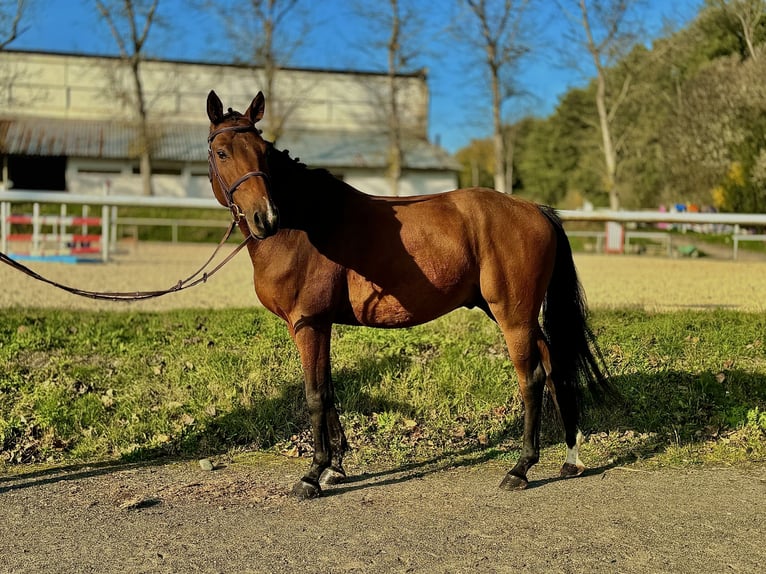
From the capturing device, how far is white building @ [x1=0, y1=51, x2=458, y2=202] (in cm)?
4022

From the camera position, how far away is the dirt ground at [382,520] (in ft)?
10.5

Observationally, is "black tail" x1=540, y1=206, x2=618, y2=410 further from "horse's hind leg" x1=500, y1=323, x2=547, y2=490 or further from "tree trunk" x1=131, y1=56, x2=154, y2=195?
"tree trunk" x1=131, y1=56, x2=154, y2=195

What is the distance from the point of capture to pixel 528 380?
4539 mm

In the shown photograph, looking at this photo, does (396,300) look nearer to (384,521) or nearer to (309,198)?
(309,198)

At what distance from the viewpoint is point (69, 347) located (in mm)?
6418

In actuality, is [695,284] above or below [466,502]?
above

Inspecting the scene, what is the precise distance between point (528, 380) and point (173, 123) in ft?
141

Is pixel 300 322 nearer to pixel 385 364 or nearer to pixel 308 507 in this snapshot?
pixel 308 507

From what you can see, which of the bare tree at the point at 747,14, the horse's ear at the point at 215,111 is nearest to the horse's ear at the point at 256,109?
the horse's ear at the point at 215,111

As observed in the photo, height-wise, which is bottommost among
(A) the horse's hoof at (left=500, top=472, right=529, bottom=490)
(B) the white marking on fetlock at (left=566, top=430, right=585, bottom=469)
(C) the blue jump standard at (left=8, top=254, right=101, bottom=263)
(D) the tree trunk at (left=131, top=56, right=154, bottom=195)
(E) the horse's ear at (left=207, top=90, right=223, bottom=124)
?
(A) the horse's hoof at (left=500, top=472, right=529, bottom=490)

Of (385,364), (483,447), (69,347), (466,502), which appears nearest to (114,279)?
(69,347)

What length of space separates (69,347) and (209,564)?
12.7 feet

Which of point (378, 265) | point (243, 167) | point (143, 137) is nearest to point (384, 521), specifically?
point (378, 265)

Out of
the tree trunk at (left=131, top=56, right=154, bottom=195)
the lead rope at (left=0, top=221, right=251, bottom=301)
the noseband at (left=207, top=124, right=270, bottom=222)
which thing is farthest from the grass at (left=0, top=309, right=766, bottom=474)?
the tree trunk at (left=131, top=56, right=154, bottom=195)
